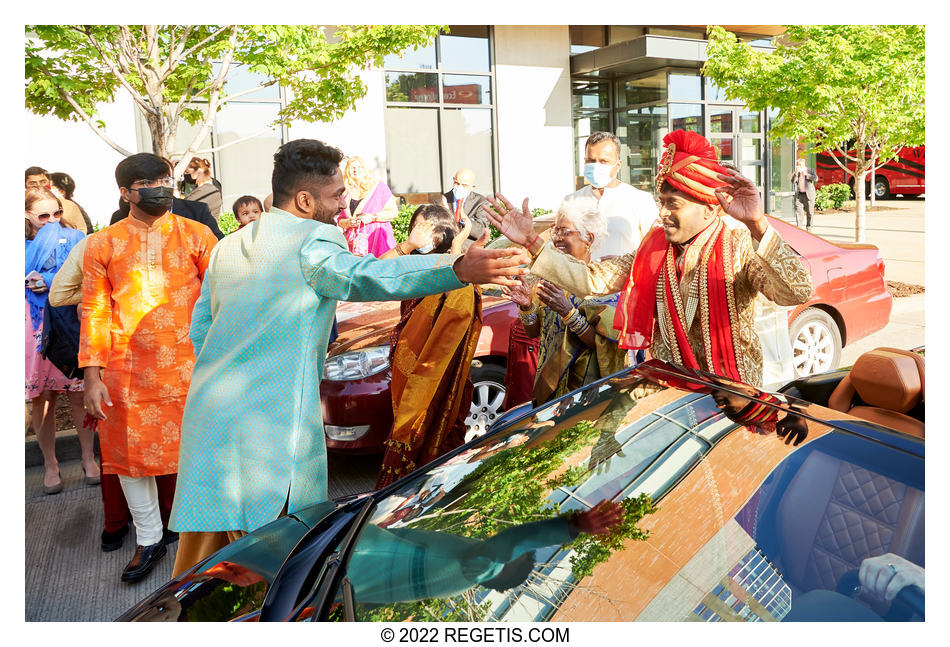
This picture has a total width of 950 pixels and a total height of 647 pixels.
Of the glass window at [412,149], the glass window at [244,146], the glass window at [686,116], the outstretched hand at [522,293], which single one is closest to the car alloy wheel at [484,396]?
the outstretched hand at [522,293]

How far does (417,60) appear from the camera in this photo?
47.1 ft

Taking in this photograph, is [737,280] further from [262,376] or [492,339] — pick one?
[492,339]

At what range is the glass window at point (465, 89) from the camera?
14805mm

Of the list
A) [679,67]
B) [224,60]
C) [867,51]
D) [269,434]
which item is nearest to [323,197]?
[269,434]

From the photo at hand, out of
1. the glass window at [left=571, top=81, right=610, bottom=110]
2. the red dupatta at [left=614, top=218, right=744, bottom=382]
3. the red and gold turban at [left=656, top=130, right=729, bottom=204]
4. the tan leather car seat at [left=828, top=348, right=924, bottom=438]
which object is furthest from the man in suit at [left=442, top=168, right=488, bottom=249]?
the glass window at [left=571, top=81, right=610, bottom=110]

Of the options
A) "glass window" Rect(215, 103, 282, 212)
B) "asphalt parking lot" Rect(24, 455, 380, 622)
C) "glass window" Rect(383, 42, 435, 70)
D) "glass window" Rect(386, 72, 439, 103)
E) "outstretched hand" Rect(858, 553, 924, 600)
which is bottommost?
"asphalt parking lot" Rect(24, 455, 380, 622)

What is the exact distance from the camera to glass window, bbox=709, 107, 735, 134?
56.1ft

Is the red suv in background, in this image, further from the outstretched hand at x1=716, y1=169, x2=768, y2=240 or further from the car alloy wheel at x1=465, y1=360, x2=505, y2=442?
the outstretched hand at x1=716, y1=169, x2=768, y2=240

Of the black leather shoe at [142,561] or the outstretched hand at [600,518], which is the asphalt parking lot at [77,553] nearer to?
the black leather shoe at [142,561]

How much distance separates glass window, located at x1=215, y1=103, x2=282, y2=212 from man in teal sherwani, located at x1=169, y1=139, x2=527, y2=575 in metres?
9.94

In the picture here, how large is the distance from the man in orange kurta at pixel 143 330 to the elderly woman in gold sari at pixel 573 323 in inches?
62.3

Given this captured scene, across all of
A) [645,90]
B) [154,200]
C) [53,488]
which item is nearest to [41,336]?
[53,488]

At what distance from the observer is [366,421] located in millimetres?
4684

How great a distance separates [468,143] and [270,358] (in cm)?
1310
